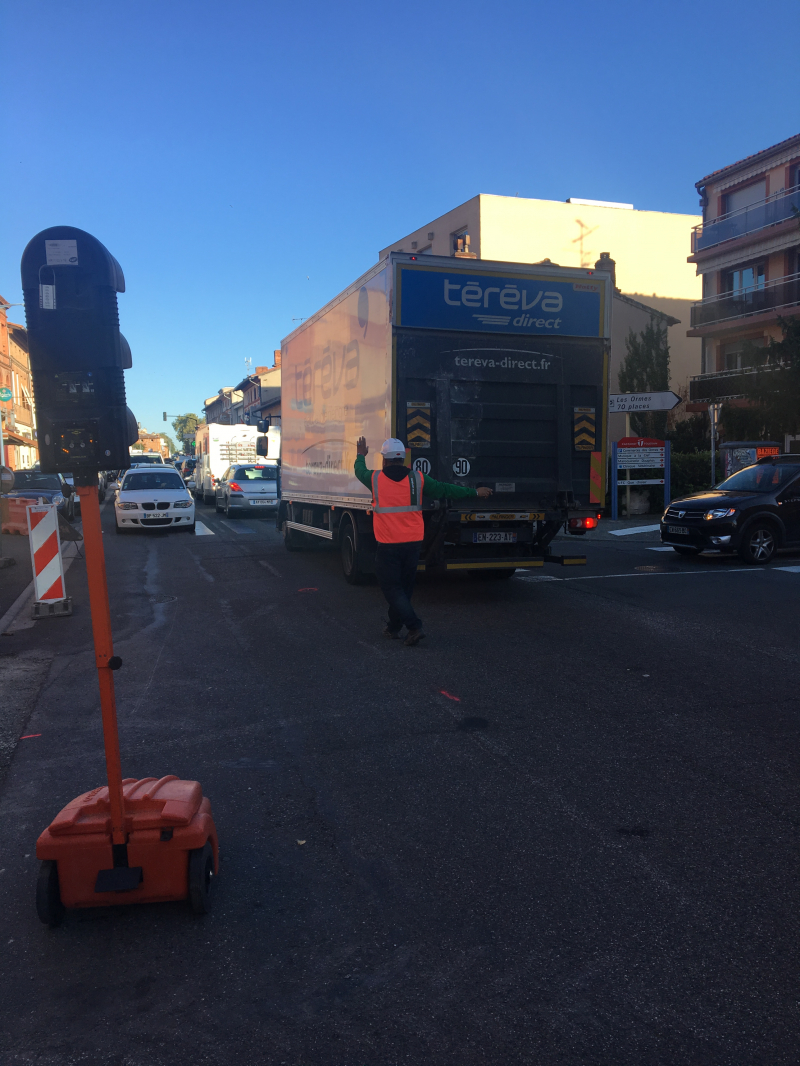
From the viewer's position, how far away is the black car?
12961mm

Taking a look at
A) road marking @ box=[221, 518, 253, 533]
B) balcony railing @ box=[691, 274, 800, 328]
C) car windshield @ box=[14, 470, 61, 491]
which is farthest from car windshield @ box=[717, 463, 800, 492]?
balcony railing @ box=[691, 274, 800, 328]

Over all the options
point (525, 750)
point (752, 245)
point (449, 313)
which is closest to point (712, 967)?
point (525, 750)

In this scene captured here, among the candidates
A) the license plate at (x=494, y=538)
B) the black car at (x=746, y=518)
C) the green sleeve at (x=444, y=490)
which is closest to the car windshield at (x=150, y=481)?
the black car at (x=746, y=518)

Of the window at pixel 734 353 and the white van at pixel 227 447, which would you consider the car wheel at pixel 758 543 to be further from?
the window at pixel 734 353

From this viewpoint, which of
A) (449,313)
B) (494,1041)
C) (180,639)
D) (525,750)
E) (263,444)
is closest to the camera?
(494,1041)

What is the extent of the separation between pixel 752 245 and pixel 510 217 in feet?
43.7

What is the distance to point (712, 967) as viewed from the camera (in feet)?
9.20

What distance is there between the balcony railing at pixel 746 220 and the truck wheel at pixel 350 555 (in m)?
26.4

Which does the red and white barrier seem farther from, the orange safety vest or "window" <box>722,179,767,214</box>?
"window" <box>722,179,767,214</box>

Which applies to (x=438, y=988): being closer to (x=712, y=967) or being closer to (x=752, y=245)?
(x=712, y=967)

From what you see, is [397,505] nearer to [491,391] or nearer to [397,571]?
[397,571]

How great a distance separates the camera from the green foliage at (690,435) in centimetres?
3188

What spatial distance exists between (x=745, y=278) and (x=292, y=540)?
90.3 ft

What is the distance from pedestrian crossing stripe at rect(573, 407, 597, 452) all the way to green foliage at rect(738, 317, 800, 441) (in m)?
13.6
